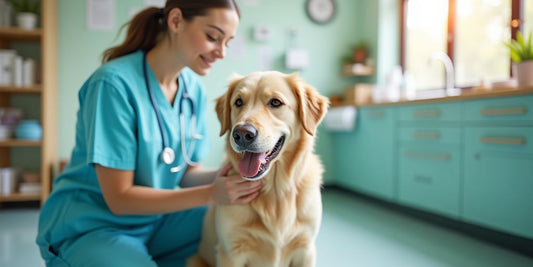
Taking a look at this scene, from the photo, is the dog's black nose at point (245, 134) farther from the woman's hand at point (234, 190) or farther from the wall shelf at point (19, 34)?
the wall shelf at point (19, 34)

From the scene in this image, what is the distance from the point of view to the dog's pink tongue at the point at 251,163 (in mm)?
1072

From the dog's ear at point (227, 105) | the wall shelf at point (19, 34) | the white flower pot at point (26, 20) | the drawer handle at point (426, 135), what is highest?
the white flower pot at point (26, 20)

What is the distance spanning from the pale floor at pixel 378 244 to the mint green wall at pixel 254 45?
51.1 inches

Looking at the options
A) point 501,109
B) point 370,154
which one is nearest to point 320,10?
point 370,154

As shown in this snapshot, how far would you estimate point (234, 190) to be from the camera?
1.12 meters

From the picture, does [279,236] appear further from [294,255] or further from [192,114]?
[192,114]

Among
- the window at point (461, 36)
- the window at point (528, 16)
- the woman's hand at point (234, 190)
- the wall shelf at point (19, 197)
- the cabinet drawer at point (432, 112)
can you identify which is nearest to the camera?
the woman's hand at point (234, 190)

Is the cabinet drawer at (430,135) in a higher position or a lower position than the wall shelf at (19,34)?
lower

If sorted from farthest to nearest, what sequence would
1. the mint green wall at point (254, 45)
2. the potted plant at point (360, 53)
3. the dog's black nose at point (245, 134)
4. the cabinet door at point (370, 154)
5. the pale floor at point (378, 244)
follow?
the potted plant at point (360, 53) < the mint green wall at point (254, 45) < the cabinet door at point (370, 154) < the pale floor at point (378, 244) < the dog's black nose at point (245, 134)

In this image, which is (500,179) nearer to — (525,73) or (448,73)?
(525,73)

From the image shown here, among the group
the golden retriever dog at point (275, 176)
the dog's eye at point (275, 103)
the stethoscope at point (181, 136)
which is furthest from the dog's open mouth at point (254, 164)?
the stethoscope at point (181, 136)

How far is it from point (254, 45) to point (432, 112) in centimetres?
210

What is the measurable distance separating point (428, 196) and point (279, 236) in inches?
78.8

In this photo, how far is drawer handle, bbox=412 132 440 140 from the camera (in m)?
2.72
